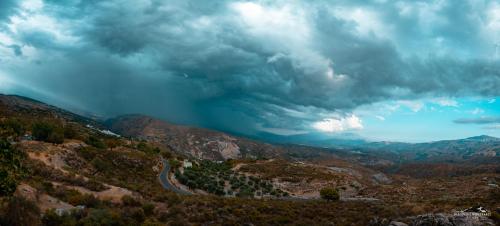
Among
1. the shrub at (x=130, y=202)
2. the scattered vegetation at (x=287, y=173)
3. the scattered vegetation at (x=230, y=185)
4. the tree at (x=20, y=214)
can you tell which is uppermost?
the tree at (x=20, y=214)

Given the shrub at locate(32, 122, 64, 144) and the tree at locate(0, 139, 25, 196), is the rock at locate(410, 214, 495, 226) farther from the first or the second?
the shrub at locate(32, 122, 64, 144)

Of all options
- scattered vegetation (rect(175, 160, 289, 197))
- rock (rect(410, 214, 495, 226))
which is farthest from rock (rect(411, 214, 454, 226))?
scattered vegetation (rect(175, 160, 289, 197))

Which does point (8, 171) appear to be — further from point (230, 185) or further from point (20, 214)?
point (230, 185)

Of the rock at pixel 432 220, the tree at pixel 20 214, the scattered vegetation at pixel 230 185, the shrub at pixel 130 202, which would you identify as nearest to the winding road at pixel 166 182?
the scattered vegetation at pixel 230 185

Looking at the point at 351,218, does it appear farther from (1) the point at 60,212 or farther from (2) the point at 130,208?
(1) the point at 60,212

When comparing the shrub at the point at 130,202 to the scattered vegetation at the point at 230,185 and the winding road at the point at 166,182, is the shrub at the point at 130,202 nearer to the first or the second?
the winding road at the point at 166,182

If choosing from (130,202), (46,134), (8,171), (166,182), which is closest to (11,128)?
(46,134)

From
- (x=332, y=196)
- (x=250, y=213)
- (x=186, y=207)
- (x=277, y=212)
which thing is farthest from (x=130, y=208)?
(x=332, y=196)

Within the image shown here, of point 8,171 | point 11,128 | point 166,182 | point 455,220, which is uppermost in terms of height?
point 455,220

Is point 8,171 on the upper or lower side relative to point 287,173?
upper

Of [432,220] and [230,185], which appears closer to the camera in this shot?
[432,220]

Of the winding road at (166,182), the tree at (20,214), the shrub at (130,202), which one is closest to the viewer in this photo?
the tree at (20,214)
